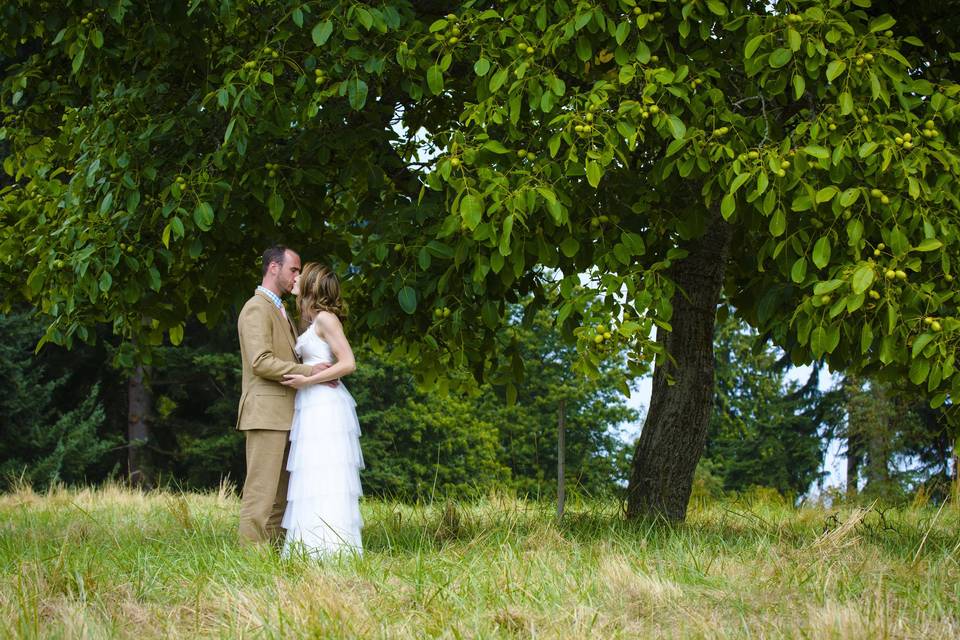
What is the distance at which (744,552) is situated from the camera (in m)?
5.84

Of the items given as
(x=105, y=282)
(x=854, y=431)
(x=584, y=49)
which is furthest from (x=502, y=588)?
(x=854, y=431)

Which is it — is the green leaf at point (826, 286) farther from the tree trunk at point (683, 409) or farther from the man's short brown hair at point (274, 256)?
the man's short brown hair at point (274, 256)

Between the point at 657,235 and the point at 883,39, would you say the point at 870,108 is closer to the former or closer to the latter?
the point at 883,39

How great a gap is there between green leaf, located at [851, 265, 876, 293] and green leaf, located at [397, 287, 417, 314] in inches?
104

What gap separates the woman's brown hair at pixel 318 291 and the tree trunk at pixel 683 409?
113 inches

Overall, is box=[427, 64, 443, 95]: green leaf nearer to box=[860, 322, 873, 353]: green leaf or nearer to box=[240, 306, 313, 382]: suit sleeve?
box=[240, 306, 313, 382]: suit sleeve

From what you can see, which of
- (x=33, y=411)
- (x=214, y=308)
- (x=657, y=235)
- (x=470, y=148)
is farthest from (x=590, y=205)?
(x=33, y=411)

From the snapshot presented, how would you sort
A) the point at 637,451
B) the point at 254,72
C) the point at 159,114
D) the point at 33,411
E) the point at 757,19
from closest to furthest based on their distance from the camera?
1. the point at 757,19
2. the point at 254,72
3. the point at 159,114
4. the point at 637,451
5. the point at 33,411

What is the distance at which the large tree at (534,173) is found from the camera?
5.44 meters

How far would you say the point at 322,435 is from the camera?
639cm

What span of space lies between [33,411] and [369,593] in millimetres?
17423

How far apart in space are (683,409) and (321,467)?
3167mm

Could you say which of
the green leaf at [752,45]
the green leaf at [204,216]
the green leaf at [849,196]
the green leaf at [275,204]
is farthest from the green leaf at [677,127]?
the green leaf at [204,216]

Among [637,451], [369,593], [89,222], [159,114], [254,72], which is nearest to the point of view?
[369,593]
